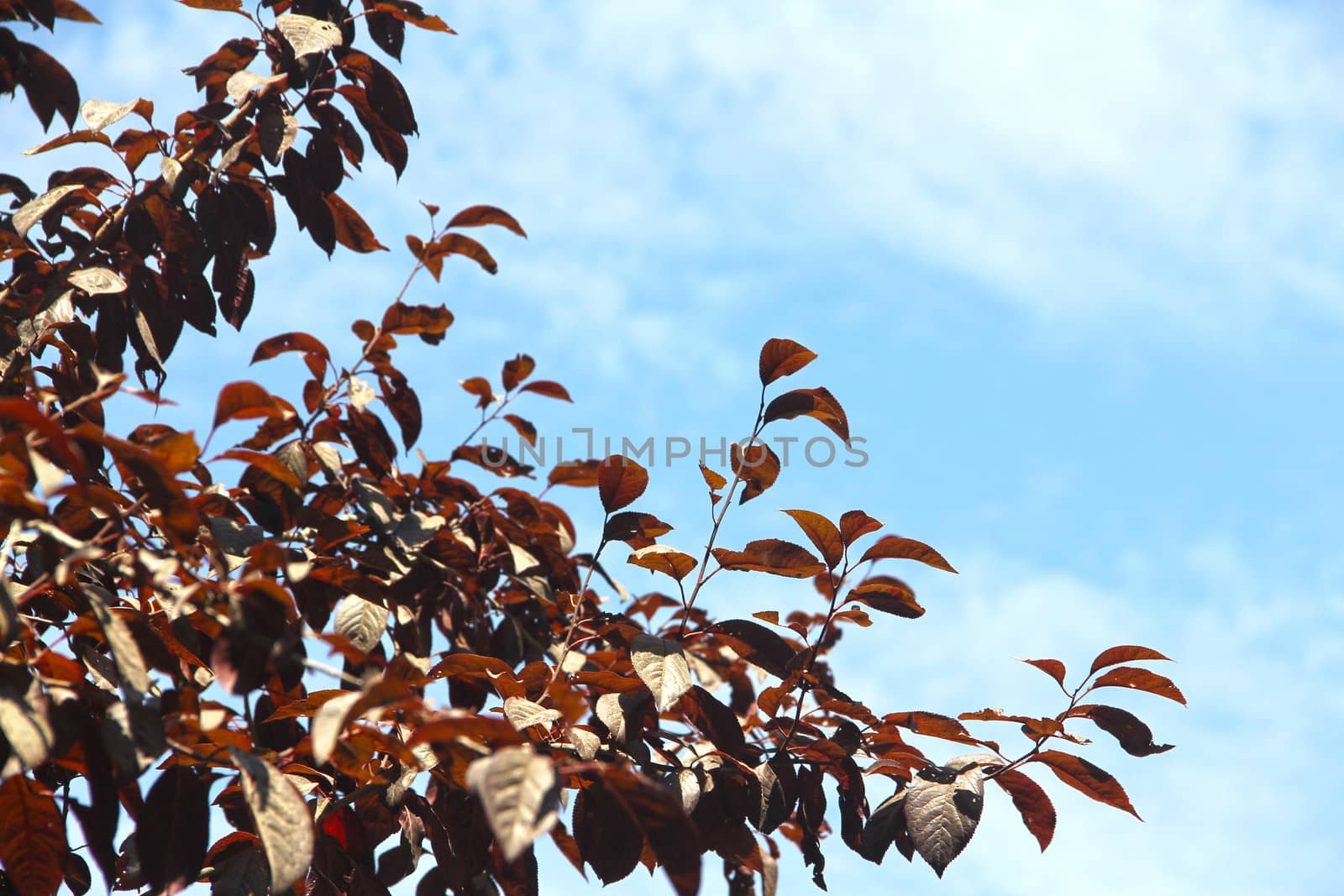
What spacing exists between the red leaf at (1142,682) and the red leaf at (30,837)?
154 centimetres

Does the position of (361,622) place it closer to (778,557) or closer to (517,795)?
(778,557)

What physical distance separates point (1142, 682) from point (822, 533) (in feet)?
1.82

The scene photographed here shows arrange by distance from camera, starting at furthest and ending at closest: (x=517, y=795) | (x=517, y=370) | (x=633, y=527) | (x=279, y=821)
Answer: (x=517, y=370) < (x=633, y=527) < (x=279, y=821) < (x=517, y=795)

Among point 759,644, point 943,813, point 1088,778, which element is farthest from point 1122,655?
point 759,644

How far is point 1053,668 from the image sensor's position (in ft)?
5.60

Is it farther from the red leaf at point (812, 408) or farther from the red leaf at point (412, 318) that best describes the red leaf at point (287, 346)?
the red leaf at point (812, 408)

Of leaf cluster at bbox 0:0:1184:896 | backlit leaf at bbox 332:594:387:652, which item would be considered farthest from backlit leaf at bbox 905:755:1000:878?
backlit leaf at bbox 332:594:387:652

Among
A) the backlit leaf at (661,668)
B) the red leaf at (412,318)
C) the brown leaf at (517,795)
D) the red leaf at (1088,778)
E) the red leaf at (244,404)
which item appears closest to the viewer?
the brown leaf at (517,795)

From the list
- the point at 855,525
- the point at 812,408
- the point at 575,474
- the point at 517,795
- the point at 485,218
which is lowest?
the point at 517,795

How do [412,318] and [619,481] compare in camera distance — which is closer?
[619,481]

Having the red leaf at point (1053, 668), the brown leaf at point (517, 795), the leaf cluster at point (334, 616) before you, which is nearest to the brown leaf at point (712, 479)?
the leaf cluster at point (334, 616)

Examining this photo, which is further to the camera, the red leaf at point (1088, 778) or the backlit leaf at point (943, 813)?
the red leaf at point (1088, 778)

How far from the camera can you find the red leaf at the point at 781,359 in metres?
1.72

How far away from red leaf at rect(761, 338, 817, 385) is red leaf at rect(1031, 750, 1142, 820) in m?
0.74
